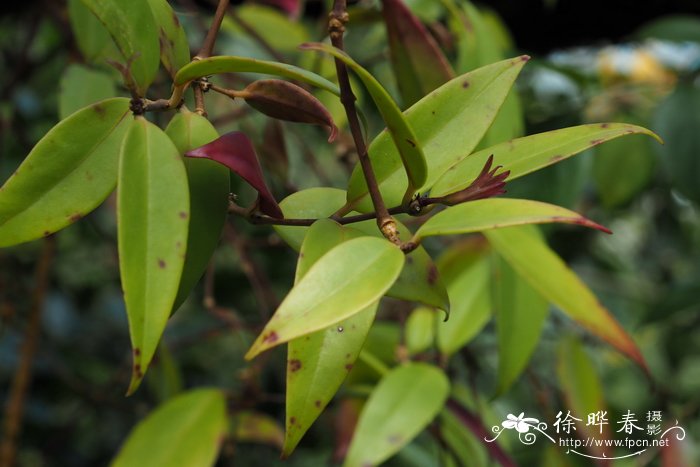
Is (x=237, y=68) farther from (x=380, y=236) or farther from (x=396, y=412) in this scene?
(x=396, y=412)

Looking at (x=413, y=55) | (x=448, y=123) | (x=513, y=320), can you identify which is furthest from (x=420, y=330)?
(x=448, y=123)

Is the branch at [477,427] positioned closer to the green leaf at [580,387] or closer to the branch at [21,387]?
the green leaf at [580,387]

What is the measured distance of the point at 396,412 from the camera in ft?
1.77

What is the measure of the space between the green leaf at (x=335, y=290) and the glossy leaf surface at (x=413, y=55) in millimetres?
225

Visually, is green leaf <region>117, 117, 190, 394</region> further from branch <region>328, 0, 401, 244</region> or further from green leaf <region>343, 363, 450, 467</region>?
green leaf <region>343, 363, 450, 467</region>

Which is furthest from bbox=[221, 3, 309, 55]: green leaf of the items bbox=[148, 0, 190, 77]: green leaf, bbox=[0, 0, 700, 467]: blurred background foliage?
bbox=[148, 0, 190, 77]: green leaf

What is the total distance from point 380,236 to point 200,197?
0.07m

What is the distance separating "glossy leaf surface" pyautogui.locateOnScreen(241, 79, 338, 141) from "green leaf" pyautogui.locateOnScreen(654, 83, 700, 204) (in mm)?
620

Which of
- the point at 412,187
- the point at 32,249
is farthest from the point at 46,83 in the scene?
the point at 412,187

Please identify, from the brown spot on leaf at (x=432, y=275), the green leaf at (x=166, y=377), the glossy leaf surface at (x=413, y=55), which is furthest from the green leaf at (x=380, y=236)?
the green leaf at (x=166, y=377)

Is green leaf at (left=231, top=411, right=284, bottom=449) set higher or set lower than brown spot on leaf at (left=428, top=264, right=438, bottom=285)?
lower

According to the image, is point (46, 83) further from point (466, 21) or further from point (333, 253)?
point (333, 253)

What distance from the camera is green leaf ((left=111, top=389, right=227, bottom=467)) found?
0.58 metres

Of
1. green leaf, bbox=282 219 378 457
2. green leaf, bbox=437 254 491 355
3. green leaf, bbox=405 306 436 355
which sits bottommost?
green leaf, bbox=405 306 436 355
